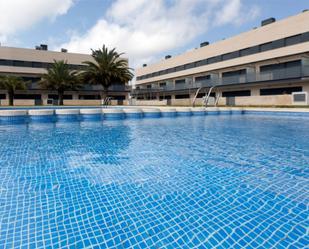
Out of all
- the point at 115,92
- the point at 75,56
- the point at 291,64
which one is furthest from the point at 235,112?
the point at 75,56

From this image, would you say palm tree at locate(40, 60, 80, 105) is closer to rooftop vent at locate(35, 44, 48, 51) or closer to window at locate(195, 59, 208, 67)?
rooftop vent at locate(35, 44, 48, 51)

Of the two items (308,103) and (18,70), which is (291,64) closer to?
(308,103)

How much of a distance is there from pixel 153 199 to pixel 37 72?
41846 millimetres

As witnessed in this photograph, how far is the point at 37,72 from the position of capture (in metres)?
39.1

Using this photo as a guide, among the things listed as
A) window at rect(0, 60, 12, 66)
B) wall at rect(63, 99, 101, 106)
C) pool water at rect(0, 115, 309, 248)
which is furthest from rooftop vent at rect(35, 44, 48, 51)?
pool water at rect(0, 115, 309, 248)

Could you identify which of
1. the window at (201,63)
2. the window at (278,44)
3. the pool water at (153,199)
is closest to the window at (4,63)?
the window at (201,63)

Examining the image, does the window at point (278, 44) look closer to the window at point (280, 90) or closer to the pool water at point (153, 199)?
the window at point (280, 90)

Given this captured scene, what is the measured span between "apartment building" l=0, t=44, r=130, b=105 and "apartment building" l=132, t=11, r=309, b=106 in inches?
511

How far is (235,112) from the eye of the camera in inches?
907

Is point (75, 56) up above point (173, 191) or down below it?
above

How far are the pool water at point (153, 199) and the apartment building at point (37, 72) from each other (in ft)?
113

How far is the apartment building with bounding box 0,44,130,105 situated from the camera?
3653cm

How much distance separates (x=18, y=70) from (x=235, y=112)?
34521 millimetres

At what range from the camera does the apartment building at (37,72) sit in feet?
120
